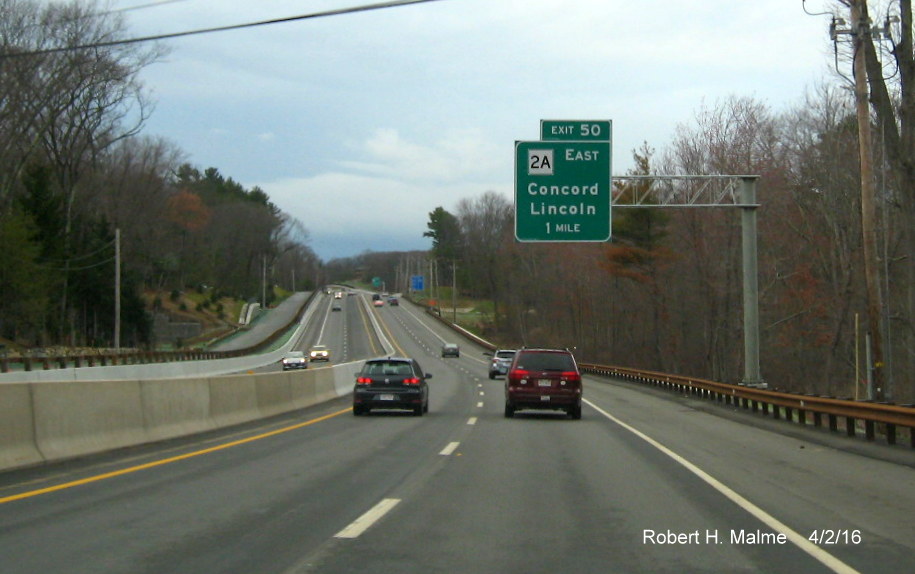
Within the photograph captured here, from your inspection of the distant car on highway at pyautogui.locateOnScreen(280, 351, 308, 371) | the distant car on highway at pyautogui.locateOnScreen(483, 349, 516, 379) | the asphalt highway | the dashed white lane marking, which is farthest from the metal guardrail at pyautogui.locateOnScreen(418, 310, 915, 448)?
the distant car on highway at pyautogui.locateOnScreen(280, 351, 308, 371)

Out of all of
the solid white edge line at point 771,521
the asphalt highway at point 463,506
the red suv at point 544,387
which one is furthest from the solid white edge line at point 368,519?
the red suv at point 544,387

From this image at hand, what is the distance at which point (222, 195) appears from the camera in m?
176

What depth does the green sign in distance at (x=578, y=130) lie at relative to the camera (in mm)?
27641

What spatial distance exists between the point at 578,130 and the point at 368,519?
20.1 m

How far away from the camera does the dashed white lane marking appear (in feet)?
50.5

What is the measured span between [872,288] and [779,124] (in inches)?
1259

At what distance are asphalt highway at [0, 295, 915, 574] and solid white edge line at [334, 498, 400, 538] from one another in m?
0.02

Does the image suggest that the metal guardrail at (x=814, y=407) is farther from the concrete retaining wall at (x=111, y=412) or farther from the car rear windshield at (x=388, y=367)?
the concrete retaining wall at (x=111, y=412)

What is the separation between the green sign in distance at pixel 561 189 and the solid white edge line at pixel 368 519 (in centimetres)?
1777

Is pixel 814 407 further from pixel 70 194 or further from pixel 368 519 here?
pixel 70 194

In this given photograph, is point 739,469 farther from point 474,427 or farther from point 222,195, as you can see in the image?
point 222,195

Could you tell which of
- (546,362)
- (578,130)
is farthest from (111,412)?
(578,130)

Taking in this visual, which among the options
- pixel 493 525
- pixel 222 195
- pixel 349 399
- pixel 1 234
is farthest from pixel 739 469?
pixel 222 195

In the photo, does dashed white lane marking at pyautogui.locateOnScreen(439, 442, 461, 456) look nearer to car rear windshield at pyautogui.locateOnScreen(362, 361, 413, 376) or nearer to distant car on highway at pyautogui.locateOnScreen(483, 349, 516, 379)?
car rear windshield at pyautogui.locateOnScreen(362, 361, 413, 376)
